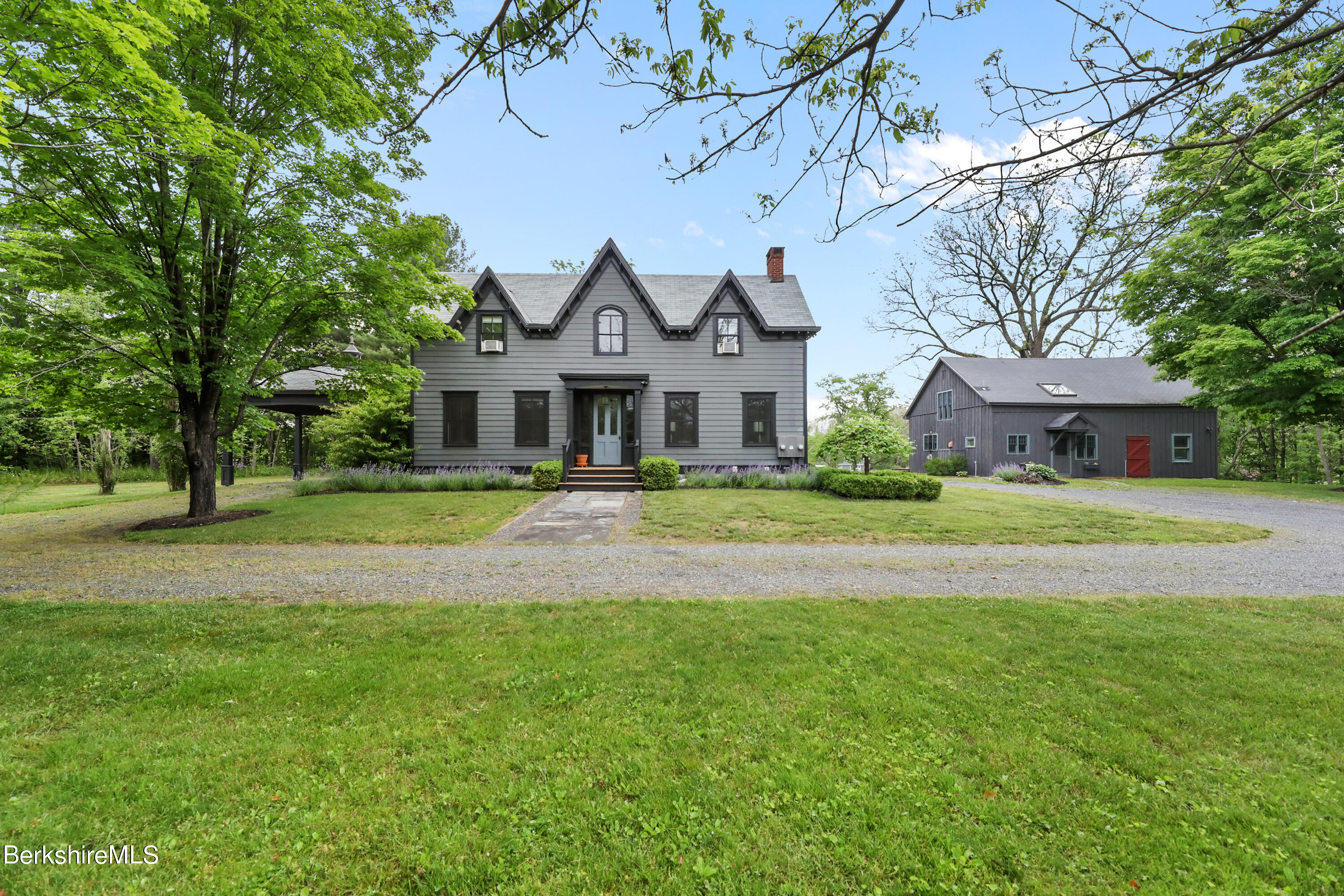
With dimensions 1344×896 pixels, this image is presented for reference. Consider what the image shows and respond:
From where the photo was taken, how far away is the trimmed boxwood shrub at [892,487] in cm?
1288

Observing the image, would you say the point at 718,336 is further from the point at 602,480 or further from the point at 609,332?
the point at 602,480

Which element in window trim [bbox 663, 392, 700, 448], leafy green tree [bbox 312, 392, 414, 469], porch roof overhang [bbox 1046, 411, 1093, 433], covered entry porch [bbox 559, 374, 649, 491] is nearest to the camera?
covered entry porch [bbox 559, 374, 649, 491]

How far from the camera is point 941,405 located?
28391 mm

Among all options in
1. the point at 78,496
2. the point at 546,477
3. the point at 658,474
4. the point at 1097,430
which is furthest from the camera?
the point at 1097,430

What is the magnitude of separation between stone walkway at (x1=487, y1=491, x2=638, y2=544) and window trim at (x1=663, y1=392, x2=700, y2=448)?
3.63m

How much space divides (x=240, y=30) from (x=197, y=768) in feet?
40.1

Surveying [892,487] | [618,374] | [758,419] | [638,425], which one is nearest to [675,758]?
[892,487]

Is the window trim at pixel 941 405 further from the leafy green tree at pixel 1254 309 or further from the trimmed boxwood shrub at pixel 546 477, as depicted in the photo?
the trimmed boxwood shrub at pixel 546 477

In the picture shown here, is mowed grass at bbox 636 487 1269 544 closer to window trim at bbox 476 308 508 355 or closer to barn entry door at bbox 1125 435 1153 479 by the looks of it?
window trim at bbox 476 308 508 355

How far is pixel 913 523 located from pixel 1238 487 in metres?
18.0

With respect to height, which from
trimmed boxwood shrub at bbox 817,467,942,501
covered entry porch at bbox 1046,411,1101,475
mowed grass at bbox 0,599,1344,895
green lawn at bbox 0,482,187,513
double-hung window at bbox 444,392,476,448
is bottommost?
mowed grass at bbox 0,599,1344,895

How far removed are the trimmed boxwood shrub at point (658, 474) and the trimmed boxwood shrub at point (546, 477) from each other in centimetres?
242

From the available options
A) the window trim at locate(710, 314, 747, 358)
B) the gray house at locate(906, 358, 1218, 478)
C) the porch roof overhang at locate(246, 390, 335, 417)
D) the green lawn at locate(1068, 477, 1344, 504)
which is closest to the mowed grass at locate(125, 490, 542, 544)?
the porch roof overhang at locate(246, 390, 335, 417)

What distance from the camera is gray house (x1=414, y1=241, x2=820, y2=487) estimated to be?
1667 cm
